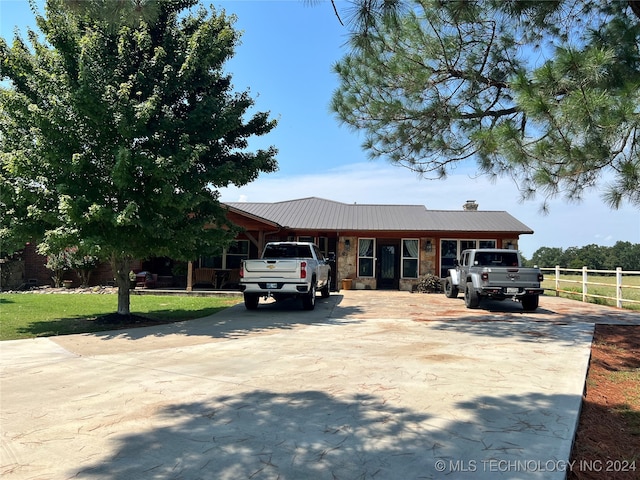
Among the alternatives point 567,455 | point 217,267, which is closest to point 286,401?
point 567,455

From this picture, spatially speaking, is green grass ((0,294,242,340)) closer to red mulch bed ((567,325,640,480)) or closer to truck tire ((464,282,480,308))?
truck tire ((464,282,480,308))

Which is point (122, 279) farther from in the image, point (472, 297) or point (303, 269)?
point (472, 297)

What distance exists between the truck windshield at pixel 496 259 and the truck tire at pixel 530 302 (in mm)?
1273

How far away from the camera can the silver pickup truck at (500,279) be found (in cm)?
1214

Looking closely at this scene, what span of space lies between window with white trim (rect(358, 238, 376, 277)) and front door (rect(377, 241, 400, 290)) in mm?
373

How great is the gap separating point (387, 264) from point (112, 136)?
14611mm

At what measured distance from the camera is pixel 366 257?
21047mm

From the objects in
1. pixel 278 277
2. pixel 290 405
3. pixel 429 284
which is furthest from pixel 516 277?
pixel 290 405

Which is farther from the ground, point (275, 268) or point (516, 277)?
point (275, 268)

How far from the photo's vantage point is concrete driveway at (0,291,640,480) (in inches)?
125

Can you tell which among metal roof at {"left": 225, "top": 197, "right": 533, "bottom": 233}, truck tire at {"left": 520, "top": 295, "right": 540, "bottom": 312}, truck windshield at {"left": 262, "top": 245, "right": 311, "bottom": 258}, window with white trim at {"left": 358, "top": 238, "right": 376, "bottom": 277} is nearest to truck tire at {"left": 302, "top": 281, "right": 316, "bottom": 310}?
truck windshield at {"left": 262, "top": 245, "right": 311, "bottom": 258}

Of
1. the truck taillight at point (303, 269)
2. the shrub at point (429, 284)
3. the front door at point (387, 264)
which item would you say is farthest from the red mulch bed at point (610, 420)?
the front door at point (387, 264)

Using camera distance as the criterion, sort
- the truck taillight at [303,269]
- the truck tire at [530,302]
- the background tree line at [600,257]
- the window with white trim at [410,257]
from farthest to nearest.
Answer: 1. the background tree line at [600,257]
2. the window with white trim at [410,257]
3. the truck tire at [530,302]
4. the truck taillight at [303,269]

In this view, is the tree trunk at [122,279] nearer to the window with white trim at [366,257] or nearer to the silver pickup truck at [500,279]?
the silver pickup truck at [500,279]
